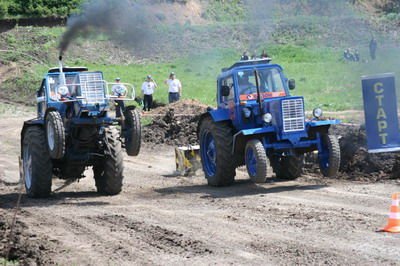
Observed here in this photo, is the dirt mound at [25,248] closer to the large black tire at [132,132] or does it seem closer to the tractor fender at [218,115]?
the large black tire at [132,132]

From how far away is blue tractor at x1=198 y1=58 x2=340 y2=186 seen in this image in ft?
49.5

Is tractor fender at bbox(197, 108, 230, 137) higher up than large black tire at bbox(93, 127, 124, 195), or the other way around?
tractor fender at bbox(197, 108, 230, 137)

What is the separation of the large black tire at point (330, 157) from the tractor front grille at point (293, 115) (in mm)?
572

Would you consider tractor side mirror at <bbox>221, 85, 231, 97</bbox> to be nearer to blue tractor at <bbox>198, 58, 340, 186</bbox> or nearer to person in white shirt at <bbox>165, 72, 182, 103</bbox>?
blue tractor at <bbox>198, 58, 340, 186</bbox>

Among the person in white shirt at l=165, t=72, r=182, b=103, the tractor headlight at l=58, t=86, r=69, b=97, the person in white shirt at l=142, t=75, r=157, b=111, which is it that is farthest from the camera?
the person in white shirt at l=165, t=72, r=182, b=103

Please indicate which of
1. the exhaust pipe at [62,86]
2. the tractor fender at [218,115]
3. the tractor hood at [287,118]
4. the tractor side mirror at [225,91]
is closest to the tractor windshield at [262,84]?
the tractor side mirror at [225,91]

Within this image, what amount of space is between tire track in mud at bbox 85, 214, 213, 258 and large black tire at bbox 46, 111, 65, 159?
1768mm

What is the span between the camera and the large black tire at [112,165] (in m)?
14.6

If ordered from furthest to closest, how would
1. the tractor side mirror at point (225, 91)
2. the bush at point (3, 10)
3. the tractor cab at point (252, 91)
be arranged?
the bush at point (3, 10) → the tractor side mirror at point (225, 91) → the tractor cab at point (252, 91)

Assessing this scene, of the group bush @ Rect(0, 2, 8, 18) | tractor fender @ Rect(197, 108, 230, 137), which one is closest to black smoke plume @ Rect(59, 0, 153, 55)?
tractor fender @ Rect(197, 108, 230, 137)

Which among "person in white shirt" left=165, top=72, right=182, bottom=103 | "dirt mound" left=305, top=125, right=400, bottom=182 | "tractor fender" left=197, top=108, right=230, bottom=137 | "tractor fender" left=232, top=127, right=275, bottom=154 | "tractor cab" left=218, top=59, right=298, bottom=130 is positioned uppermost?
"person in white shirt" left=165, top=72, right=182, bottom=103

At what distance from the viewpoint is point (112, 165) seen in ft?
48.4

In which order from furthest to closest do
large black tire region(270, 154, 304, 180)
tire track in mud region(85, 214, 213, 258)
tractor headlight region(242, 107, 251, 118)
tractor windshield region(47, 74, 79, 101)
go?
1. large black tire region(270, 154, 304, 180)
2. tractor headlight region(242, 107, 251, 118)
3. tractor windshield region(47, 74, 79, 101)
4. tire track in mud region(85, 214, 213, 258)

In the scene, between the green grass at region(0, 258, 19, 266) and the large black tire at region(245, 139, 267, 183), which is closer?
the green grass at region(0, 258, 19, 266)
